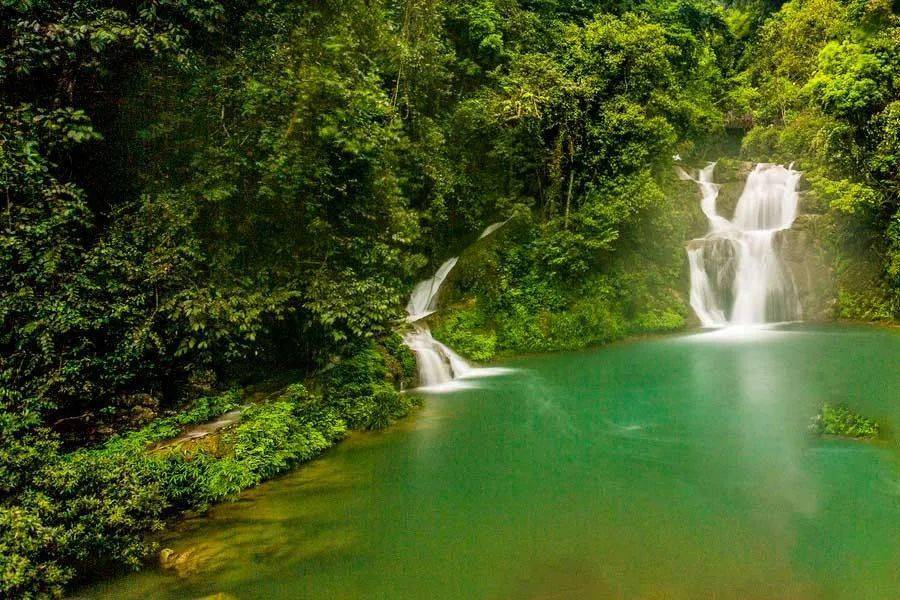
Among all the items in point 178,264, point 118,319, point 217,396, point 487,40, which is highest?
point 487,40

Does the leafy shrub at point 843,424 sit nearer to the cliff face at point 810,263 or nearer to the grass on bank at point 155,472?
the grass on bank at point 155,472

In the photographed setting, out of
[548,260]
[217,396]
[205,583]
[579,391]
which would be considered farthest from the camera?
[548,260]

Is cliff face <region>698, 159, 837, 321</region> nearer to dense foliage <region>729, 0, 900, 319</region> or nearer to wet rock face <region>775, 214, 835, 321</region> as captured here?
wet rock face <region>775, 214, 835, 321</region>

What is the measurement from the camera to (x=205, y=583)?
455 cm

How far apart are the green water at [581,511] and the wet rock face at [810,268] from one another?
7.97 metres

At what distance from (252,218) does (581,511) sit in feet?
20.8

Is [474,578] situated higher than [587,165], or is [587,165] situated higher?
[587,165]

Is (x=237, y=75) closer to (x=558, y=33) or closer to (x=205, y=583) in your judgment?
(x=205, y=583)

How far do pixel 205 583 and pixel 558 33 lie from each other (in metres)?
18.2

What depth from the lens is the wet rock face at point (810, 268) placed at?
1691cm

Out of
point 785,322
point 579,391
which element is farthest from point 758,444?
point 785,322

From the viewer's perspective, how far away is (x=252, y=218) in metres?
7.89

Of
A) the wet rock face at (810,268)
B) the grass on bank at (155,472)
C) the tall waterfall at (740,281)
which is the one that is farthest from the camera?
the tall waterfall at (740,281)

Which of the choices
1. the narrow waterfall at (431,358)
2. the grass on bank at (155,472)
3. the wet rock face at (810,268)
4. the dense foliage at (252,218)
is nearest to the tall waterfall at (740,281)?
the wet rock face at (810,268)
